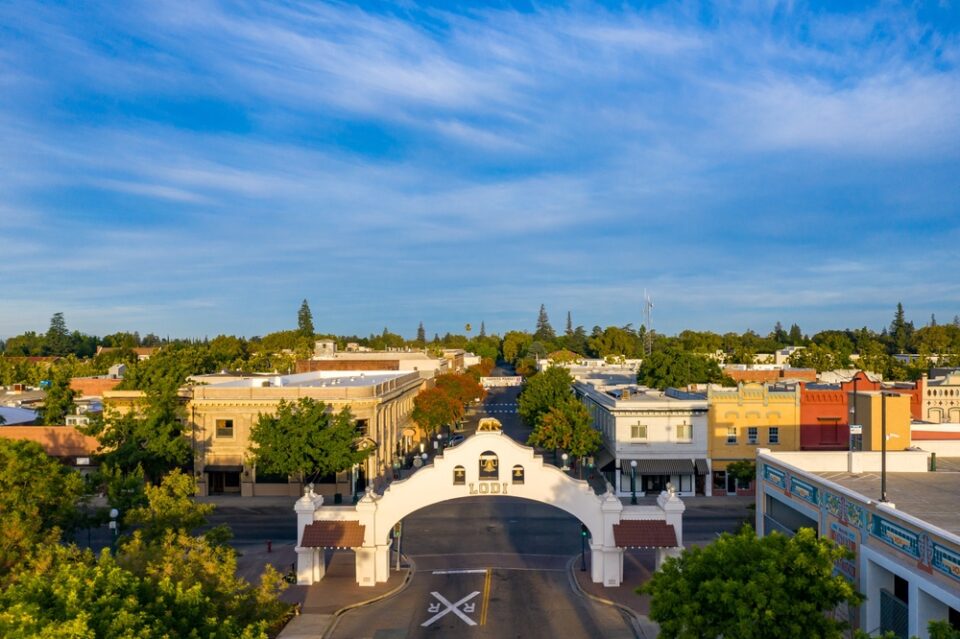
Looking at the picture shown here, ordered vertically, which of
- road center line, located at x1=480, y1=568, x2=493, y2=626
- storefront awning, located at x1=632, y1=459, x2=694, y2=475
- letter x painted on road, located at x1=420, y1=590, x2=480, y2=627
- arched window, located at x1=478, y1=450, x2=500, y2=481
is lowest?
letter x painted on road, located at x1=420, y1=590, x2=480, y2=627

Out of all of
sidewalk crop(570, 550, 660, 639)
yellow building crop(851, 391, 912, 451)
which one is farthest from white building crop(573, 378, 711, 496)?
sidewalk crop(570, 550, 660, 639)

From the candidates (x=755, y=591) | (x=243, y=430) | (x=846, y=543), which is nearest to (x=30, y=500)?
(x=243, y=430)

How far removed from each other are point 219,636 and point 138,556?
21.3ft

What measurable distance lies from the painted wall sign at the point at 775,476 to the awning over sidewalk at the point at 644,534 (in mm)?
4434

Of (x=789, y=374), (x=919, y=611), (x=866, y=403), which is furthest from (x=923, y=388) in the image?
(x=919, y=611)

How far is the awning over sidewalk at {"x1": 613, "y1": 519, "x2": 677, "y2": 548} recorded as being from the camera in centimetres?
2970

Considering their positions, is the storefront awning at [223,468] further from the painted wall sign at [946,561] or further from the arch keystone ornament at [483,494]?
the painted wall sign at [946,561]

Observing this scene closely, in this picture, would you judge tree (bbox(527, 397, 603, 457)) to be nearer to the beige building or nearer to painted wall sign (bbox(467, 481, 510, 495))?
the beige building

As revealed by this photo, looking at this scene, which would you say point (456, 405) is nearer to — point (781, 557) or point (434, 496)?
point (434, 496)

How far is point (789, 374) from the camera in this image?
8994 cm

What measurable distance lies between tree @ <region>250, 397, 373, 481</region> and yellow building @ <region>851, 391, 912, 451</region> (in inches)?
1214

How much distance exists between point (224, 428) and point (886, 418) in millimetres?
41579

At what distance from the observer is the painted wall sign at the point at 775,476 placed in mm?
26531

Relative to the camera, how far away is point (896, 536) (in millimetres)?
18656
